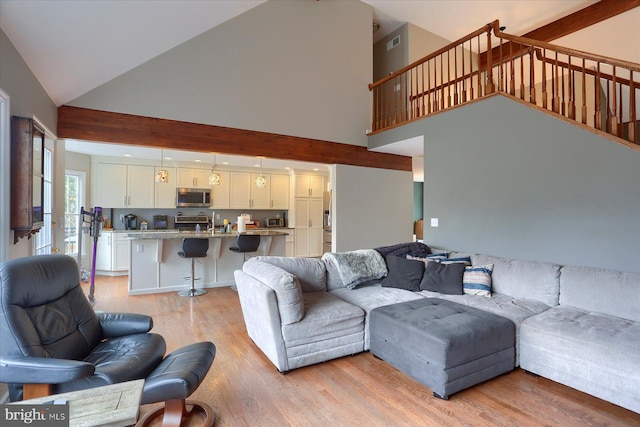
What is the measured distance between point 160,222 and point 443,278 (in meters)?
5.81

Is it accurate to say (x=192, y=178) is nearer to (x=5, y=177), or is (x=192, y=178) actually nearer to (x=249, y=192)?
(x=249, y=192)

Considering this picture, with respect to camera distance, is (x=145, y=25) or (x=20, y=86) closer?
(x=20, y=86)

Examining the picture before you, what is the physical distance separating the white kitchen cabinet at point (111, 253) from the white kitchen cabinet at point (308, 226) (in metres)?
3.66

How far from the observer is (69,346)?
187 cm

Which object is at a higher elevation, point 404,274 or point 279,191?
point 279,191

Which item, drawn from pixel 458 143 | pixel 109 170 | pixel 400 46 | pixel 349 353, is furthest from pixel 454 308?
pixel 109 170

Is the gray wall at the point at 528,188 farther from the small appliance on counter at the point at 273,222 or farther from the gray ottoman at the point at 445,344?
the small appliance on counter at the point at 273,222

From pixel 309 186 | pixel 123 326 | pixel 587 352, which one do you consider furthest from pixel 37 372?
pixel 309 186

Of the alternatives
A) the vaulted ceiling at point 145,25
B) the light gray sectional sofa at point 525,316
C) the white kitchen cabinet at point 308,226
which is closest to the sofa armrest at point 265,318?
the light gray sectional sofa at point 525,316

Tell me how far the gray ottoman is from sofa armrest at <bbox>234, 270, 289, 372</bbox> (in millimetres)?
847

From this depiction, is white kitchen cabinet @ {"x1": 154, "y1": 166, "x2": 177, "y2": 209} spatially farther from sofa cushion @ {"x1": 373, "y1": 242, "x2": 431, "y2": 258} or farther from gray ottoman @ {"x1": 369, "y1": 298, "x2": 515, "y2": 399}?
gray ottoman @ {"x1": 369, "y1": 298, "x2": 515, "y2": 399}

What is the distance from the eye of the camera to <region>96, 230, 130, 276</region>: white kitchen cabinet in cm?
584

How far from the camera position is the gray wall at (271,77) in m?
4.23

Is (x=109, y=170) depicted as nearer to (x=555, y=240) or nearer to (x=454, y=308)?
(x=454, y=308)
